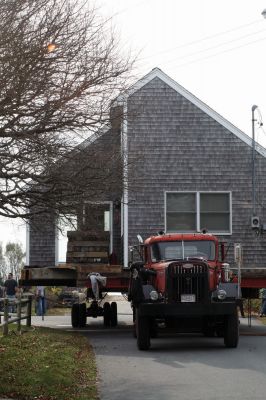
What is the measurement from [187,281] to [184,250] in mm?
1664

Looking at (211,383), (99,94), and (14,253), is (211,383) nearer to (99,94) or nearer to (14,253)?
(99,94)

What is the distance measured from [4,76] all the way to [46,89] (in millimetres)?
1130

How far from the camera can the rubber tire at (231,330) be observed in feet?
52.6

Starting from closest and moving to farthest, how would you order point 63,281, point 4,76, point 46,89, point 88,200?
1. point 4,76
2. point 46,89
3. point 88,200
4. point 63,281

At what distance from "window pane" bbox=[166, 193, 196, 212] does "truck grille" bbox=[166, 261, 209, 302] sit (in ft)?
42.7

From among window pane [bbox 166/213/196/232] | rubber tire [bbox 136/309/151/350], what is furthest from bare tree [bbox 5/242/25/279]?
rubber tire [bbox 136/309/151/350]

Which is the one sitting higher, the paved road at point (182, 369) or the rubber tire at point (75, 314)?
the rubber tire at point (75, 314)

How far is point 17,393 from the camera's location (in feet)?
33.0

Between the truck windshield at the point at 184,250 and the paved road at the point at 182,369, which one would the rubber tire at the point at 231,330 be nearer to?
the paved road at the point at 182,369

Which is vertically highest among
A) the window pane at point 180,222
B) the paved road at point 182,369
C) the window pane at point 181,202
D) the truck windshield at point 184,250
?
the window pane at point 181,202

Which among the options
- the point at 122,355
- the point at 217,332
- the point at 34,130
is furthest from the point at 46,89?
the point at 217,332

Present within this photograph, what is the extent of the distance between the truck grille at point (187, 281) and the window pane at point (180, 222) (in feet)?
41.8

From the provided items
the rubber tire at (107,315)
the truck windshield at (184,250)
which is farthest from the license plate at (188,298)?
the rubber tire at (107,315)

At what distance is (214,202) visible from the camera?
29609mm
